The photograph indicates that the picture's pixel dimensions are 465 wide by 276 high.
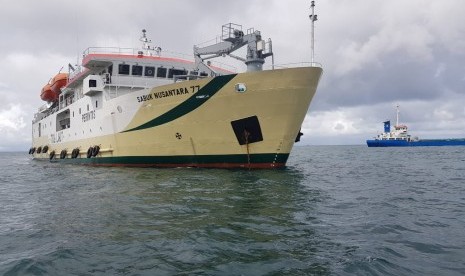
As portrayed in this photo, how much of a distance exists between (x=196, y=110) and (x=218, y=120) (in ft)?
4.19

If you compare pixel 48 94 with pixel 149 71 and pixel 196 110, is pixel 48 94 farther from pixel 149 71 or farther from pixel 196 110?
pixel 196 110

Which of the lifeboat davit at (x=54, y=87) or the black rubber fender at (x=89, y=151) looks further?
the lifeboat davit at (x=54, y=87)

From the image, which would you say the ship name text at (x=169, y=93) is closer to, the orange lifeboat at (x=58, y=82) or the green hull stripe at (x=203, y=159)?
the green hull stripe at (x=203, y=159)

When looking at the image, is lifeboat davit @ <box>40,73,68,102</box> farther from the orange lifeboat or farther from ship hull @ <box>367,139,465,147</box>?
ship hull @ <box>367,139,465,147</box>

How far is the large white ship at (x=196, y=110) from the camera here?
17328mm

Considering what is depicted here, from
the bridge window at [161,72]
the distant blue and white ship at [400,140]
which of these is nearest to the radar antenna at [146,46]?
the bridge window at [161,72]

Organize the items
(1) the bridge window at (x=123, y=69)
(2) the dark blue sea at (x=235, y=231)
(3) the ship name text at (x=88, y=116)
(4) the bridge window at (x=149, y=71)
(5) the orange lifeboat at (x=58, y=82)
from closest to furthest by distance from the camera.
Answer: (2) the dark blue sea at (x=235, y=231) → (1) the bridge window at (x=123, y=69) → (4) the bridge window at (x=149, y=71) → (3) the ship name text at (x=88, y=116) → (5) the orange lifeboat at (x=58, y=82)

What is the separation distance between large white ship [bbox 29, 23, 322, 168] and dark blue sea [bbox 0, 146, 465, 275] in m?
5.43

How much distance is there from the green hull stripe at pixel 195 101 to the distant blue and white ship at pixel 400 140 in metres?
80.0

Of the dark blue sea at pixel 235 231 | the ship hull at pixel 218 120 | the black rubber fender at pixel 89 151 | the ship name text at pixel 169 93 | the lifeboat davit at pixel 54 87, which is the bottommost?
the dark blue sea at pixel 235 231

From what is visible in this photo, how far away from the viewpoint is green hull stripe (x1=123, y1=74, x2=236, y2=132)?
57.6 ft

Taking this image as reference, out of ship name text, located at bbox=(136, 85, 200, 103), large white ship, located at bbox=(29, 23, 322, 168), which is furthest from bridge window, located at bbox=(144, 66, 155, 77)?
ship name text, located at bbox=(136, 85, 200, 103)

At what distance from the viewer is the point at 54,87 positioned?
36.9 m

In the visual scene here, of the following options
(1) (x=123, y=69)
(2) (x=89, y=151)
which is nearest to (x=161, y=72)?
(1) (x=123, y=69)
